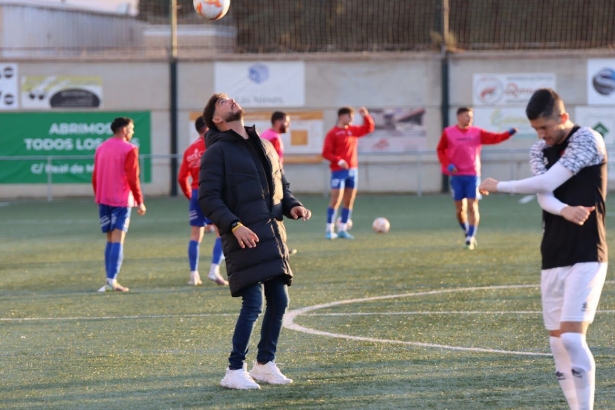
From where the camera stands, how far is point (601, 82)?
28500 millimetres

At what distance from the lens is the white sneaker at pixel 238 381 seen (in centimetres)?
693

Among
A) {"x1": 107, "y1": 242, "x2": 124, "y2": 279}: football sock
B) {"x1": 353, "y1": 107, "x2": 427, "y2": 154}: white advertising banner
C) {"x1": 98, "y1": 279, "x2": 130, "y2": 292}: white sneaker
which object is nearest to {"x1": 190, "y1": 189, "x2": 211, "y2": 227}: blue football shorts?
{"x1": 107, "y1": 242, "x2": 124, "y2": 279}: football sock

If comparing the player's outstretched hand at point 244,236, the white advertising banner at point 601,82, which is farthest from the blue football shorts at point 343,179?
the white advertising banner at point 601,82

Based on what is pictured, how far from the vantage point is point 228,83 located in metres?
29.2

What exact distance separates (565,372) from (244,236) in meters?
2.13

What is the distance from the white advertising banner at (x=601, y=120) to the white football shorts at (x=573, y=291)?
23094mm

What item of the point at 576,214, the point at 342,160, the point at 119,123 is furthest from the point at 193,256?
the point at 576,214

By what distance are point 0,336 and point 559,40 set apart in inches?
1012

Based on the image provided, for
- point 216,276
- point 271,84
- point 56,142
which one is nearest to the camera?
point 216,276

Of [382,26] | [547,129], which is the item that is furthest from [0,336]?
[382,26]

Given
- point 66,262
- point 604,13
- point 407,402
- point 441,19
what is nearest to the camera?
point 407,402

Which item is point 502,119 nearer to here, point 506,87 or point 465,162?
point 506,87

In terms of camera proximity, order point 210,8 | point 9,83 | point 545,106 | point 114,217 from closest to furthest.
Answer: point 545,106 → point 114,217 → point 210,8 → point 9,83

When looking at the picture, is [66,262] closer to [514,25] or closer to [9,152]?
[9,152]
